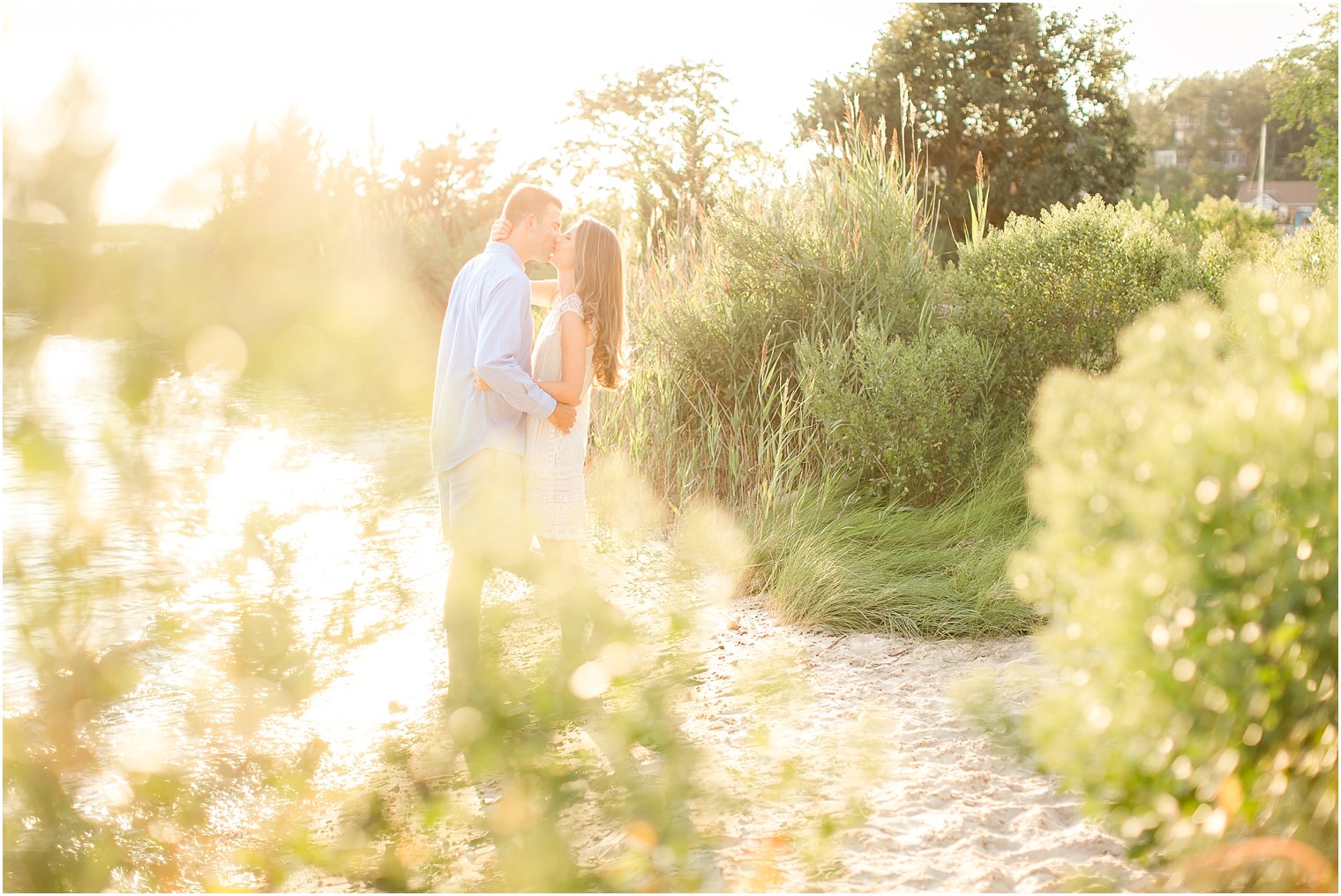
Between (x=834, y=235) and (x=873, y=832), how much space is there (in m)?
4.68

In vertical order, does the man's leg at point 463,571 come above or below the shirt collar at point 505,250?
below

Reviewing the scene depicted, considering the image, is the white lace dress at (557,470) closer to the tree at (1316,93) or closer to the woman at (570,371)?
the woman at (570,371)

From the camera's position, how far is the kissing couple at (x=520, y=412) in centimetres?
368

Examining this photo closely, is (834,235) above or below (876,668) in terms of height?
above

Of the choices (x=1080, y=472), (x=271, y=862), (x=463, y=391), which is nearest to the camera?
(x=1080, y=472)

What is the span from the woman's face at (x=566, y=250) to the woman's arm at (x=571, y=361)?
226 millimetres

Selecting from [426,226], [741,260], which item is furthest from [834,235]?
[426,226]

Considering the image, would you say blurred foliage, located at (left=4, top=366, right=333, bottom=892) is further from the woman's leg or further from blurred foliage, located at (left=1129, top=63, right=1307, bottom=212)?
blurred foliage, located at (left=1129, top=63, right=1307, bottom=212)

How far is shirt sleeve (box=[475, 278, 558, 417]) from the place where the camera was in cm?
359

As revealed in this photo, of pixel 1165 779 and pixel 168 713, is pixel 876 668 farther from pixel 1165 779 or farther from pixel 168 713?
pixel 168 713

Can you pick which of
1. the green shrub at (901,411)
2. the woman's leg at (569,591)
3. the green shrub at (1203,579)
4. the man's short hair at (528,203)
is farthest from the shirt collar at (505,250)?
the green shrub at (901,411)

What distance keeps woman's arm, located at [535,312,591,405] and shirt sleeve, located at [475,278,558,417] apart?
8cm

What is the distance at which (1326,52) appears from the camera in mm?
21891

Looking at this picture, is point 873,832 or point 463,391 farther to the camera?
point 463,391
